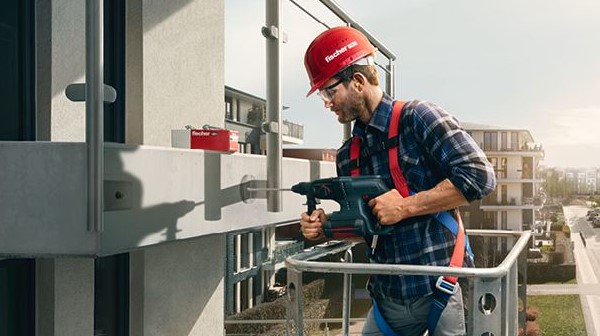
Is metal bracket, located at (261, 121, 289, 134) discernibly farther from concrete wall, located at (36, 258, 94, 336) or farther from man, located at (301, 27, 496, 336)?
man, located at (301, 27, 496, 336)

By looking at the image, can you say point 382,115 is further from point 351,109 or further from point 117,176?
point 117,176

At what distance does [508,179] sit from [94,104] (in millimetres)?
59594

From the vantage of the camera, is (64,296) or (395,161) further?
(64,296)

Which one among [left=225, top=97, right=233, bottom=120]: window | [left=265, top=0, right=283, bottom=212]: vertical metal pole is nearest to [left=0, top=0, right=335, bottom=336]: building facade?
[left=265, top=0, right=283, bottom=212]: vertical metal pole

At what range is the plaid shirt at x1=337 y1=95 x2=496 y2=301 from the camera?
8.43 feet

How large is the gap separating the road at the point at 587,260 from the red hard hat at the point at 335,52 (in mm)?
56907

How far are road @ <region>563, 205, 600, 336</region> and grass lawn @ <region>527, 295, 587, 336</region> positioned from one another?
3.35 ft

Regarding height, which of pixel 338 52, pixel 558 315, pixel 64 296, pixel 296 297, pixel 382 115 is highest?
pixel 338 52

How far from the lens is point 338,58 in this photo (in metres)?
2.72

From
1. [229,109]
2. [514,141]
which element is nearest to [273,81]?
[229,109]

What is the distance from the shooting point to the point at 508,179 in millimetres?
59875

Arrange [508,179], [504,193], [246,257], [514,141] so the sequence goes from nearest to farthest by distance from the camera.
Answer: [246,257], [508,179], [504,193], [514,141]

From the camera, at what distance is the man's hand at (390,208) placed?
8.55 ft

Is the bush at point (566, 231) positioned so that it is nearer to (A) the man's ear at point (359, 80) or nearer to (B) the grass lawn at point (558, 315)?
(B) the grass lawn at point (558, 315)
